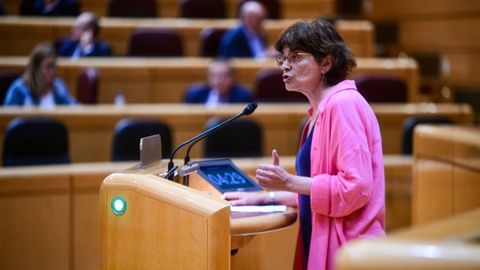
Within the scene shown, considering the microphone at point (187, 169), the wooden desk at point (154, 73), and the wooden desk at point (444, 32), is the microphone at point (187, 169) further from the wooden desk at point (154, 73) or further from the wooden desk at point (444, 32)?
the wooden desk at point (444, 32)

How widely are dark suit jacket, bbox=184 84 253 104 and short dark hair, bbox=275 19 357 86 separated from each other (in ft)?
9.45

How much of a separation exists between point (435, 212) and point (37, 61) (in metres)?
2.38

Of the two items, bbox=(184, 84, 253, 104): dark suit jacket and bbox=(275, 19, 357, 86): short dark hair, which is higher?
bbox=(275, 19, 357, 86): short dark hair

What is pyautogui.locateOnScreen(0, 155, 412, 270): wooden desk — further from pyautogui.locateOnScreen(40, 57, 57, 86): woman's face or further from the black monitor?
pyautogui.locateOnScreen(40, 57, 57, 86): woman's face

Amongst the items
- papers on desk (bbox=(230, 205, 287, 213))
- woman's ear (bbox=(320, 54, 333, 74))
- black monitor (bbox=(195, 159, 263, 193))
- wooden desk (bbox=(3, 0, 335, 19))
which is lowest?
wooden desk (bbox=(3, 0, 335, 19))

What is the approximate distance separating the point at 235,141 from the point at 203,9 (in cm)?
262

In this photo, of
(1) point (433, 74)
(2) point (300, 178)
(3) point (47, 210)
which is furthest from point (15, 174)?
(1) point (433, 74)

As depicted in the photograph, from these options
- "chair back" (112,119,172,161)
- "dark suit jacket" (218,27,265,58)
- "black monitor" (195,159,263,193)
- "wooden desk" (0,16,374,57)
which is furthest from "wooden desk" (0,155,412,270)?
"wooden desk" (0,16,374,57)

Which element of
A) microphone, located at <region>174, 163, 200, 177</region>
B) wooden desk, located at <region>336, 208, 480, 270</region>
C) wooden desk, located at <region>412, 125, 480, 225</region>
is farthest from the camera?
wooden desk, located at <region>412, 125, 480, 225</region>

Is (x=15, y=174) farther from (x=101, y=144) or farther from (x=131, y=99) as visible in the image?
(x=131, y=99)

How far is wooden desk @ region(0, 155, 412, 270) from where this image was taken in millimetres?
2918

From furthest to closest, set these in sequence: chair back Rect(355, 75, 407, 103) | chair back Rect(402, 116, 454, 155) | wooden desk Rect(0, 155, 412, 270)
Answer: chair back Rect(355, 75, 407, 103), chair back Rect(402, 116, 454, 155), wooden desk Rect(0, 155, 412, 270)

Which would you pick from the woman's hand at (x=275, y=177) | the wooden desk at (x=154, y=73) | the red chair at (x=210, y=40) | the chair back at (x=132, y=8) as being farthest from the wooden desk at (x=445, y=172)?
the chair back at (x=132, y=8)

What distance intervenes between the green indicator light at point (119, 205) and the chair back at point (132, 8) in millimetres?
4643
